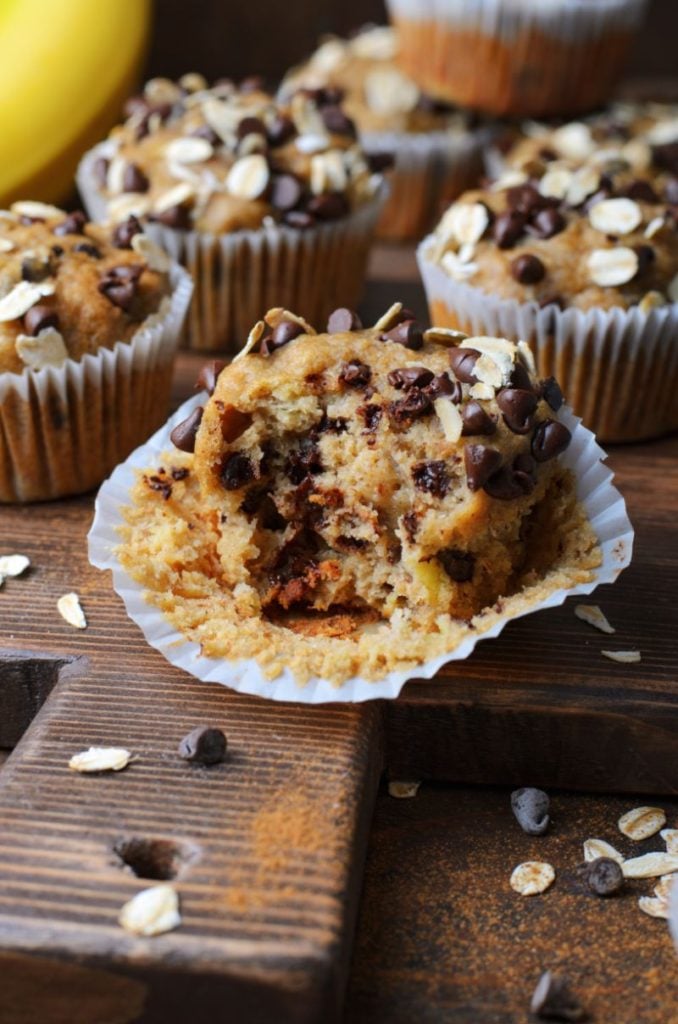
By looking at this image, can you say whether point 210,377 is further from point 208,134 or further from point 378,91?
point 378,91

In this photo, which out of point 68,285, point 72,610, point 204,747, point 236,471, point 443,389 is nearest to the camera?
point 204,747

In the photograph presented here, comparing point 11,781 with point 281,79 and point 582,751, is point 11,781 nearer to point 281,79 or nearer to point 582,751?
point 582,751

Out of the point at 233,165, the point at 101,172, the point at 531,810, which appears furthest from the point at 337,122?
the point at 531,810

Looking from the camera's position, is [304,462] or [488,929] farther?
[304,462]

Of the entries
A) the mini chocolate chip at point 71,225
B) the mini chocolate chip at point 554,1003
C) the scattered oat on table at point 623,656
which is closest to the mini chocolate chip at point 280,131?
the mini chocolate chip at point 71,225

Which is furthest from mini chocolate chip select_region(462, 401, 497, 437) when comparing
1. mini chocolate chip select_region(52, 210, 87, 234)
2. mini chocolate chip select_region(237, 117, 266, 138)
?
mini chocolate chip select_region(237, 117, 266, 138)

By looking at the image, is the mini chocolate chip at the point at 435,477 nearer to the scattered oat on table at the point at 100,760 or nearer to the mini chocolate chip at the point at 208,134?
the scattered oat on table at the point at 100,760

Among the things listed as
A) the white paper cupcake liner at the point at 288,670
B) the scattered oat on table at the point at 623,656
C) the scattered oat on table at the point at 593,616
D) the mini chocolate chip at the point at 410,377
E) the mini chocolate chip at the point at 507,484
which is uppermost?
the mini chocolate chip at the point at 410,377
